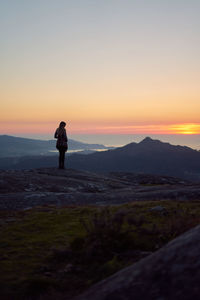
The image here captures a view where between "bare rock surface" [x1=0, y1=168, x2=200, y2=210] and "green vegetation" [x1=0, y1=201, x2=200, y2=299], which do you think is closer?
"green vegetation" [x1=0, y1=201, x2=200, y2=299]

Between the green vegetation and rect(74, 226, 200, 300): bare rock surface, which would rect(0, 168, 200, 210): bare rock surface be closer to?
the green vegetation

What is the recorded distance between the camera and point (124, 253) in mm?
5617

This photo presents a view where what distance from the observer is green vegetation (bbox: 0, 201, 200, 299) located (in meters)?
4.45

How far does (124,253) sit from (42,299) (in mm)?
2106

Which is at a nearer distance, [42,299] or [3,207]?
[42,299]

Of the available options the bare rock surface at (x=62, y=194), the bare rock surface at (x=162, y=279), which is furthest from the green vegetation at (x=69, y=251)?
the bare rock surface at (x=62, y=194)

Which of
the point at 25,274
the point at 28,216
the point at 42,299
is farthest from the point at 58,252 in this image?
the point at 28,216

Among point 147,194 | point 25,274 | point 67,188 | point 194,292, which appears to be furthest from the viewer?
point 67,188

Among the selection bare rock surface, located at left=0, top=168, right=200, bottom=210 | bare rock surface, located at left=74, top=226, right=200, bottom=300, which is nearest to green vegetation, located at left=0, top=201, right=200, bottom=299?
bare rock surface, located at left=74, top=226, right=200, bottom=300

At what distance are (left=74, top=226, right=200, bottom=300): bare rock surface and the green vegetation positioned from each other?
1314 mm

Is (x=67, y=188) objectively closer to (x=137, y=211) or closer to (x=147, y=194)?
(x=147, y=194)

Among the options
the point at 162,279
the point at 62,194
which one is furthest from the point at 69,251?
the point at 62,194

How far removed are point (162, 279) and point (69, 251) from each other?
3.21 metres

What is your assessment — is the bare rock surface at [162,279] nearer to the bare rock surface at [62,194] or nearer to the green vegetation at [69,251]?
the green vegetation at [69,251]
